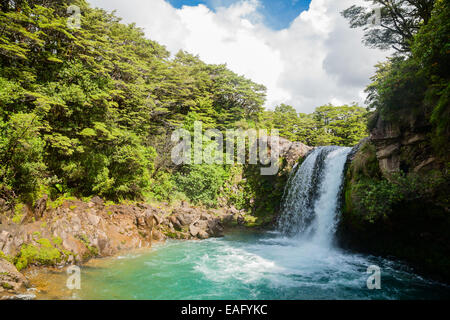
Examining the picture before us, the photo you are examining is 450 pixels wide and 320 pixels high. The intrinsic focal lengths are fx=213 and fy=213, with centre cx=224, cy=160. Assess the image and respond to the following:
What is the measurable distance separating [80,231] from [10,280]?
3543 mm

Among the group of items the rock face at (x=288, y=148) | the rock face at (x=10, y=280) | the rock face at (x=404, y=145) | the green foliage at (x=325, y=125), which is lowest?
the rock face at (x=10, y=280)

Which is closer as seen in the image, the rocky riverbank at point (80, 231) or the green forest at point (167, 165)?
the rocky riverbank at point (80, 231)

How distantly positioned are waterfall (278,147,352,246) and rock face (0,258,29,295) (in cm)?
1290

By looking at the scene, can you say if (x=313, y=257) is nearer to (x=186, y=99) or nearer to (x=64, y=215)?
(x=64, y=215)

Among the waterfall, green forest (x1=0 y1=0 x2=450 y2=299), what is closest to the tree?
green forest (x1=0 y1=0 x2=450 y2=299)

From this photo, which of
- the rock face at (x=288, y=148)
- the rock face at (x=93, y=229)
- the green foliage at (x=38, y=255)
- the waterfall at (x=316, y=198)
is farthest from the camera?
the rock face at (x=288, y=148)

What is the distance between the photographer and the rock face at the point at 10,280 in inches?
220

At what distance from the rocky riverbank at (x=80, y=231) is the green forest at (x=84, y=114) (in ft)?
3.29

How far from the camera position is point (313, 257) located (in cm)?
1049

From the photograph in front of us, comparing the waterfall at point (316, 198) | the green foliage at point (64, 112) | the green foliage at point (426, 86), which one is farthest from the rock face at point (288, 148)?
the green foliage at point (64, 112)

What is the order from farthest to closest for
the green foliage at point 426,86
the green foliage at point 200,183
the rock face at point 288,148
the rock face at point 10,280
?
the rock face at point 288,148, the green foliage at point 200,183, the green foliage at point 426,86, the rock face at point 10,280

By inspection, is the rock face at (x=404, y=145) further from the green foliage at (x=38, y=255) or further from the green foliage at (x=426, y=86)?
the green foliage at (x=38, y=255)

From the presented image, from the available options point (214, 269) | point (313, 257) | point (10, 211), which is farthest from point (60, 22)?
point (313, 257)
